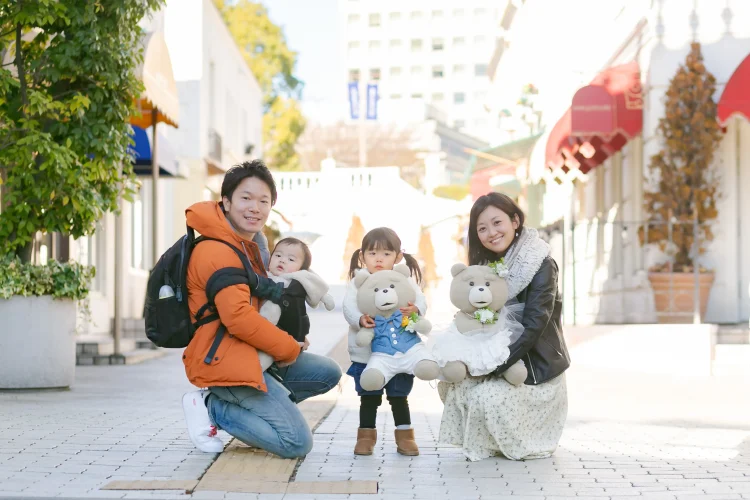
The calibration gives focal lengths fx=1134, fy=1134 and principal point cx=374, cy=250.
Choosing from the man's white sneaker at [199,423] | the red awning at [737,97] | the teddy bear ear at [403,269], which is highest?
the red awning at [737,97]

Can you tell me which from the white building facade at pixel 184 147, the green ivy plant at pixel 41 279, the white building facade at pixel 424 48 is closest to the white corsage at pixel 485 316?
the green ivy plant at pixel 41 279

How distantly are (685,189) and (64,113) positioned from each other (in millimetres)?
7656

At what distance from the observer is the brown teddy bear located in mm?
6035

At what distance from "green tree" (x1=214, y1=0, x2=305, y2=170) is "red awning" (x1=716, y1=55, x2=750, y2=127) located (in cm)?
3669

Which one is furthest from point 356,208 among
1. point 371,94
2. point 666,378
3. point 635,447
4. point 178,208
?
point 635,447

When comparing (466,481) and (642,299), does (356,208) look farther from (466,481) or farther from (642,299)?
(466,481)

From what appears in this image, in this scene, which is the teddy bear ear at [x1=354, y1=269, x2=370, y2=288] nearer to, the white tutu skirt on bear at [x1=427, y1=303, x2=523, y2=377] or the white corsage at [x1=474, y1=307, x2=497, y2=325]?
the white tutu skirt on bear at [x1=427, y1=303, x2=523, y2=377]

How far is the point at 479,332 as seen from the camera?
6129 millimetres

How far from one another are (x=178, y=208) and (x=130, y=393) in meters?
17.0

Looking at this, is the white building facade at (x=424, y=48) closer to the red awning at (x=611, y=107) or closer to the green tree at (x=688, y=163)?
the red awning at (x=611, y=107)

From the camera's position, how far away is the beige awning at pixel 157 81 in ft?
41.0

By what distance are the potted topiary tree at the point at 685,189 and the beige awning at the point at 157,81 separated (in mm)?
6045

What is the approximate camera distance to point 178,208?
2648 centimetres

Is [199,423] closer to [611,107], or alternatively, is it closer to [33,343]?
[33,343]
